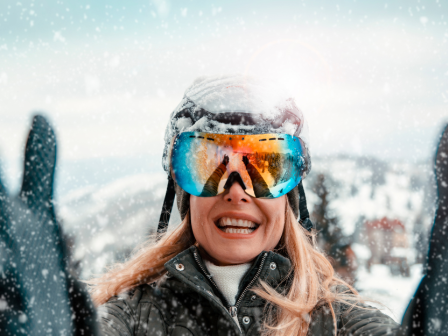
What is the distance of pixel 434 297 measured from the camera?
141cm

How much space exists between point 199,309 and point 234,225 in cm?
45

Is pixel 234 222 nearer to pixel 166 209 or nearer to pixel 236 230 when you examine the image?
pixel 236 230

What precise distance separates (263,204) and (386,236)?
13.0 m

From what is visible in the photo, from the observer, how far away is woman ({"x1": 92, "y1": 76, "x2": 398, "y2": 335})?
192 cm

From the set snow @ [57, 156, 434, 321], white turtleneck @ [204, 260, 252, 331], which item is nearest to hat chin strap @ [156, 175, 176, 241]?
white turtleneck @ [204, 260, 252, 331]

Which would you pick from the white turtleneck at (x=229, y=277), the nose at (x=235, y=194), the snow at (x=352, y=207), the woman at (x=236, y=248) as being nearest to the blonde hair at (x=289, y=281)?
the woman at (x=236, y=248)

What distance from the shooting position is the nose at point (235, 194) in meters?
2.07

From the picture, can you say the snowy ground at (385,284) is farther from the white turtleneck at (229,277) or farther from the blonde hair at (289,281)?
the white turtleneck at (229,277)

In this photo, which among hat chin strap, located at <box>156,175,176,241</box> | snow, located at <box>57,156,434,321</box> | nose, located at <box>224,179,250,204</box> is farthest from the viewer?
snow, located at <box>57,156,434,321</box>

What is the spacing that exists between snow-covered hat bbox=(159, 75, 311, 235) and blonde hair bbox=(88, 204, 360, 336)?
166 millimetres

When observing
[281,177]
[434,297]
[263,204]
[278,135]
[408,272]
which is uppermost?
[278,135]

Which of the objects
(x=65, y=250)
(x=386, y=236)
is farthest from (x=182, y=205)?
(x=386, y=236)

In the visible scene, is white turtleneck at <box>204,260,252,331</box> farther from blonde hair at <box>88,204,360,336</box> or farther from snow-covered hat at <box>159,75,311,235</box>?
snow-covered hat at <box>159,75,311,235</box>

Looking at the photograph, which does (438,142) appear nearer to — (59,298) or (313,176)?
(59,298)
